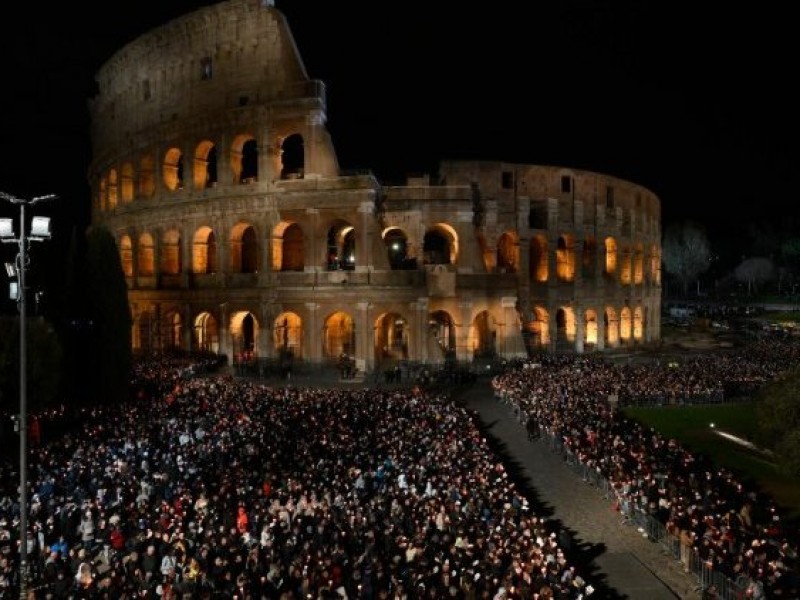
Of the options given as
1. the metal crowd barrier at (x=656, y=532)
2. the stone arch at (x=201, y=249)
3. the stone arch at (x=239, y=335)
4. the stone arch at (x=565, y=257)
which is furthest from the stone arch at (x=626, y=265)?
the metal crowd barrier at (x=656, y=532)

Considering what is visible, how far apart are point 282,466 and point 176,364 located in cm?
2225

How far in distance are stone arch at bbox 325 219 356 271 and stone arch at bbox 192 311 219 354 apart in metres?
9.06

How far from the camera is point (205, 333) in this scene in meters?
45.7

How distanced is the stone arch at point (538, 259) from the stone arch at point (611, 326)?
756cm

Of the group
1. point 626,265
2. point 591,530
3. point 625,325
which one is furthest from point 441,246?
point 591,530

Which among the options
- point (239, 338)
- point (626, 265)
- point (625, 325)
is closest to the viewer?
point (239, 338)

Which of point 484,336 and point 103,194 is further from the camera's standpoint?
point 103,194

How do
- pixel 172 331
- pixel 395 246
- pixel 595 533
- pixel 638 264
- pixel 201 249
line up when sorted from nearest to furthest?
1. pixel 595 533
2. pixel 201 249
3. pixel 172 331
4. pixel 395 246
5. pixel 638 264

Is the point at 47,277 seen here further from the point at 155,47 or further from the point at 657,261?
the point at 657,261

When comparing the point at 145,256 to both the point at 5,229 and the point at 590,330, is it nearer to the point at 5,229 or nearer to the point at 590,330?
the point at 590,330

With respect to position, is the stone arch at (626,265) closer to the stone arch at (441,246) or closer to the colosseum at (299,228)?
the colosseum at (299,228)

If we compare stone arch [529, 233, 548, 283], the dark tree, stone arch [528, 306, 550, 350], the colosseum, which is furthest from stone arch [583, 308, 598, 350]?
the dark tree

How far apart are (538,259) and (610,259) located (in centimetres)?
734

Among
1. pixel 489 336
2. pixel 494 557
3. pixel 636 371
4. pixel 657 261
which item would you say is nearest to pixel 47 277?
pixel 489 336
